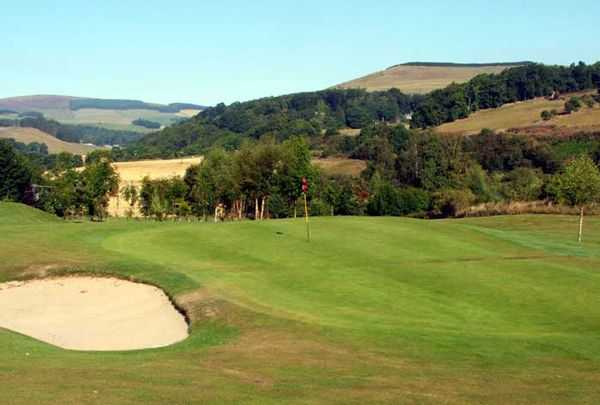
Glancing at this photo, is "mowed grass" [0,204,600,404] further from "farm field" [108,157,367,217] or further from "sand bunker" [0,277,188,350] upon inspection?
"farm field" [108,157,367,217]

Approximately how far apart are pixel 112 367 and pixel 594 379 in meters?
11.8

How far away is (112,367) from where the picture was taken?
19.6 meters

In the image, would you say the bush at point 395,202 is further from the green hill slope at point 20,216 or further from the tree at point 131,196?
the green hill slope at point 20,216

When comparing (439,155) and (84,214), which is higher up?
(439,155)

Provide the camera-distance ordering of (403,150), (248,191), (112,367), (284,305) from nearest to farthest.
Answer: (112,367), (284,305), (248,191), (403,150)

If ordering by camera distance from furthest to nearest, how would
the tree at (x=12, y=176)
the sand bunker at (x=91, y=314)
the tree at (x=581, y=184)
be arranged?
1. the tree at (x=12, y=176)
2. the tree at (x=581, y=184)
3. the sand bunker at (x=91, y=314)

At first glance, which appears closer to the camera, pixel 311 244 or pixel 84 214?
pixel 311 244

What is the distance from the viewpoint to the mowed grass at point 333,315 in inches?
702

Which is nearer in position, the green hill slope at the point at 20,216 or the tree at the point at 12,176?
the green hill slope at the point at 20,216

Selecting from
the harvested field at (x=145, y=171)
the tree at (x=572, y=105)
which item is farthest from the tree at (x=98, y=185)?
the tree at (x=572, y=105)

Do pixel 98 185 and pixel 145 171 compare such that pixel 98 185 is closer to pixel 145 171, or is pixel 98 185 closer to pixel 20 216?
pixel 20 216

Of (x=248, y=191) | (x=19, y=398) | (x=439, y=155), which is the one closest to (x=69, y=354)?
(x=19, y=398)

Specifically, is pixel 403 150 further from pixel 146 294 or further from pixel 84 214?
pixel 146 294

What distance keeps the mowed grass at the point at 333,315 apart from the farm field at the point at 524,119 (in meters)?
111
